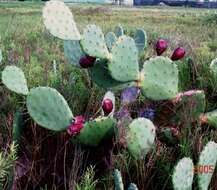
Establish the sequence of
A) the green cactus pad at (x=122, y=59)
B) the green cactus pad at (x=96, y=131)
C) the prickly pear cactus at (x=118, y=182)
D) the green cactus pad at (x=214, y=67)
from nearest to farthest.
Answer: the prickly pear cactus at (x=118, y=182)
the green cactus pad at (x=96, y=131)
the green cactus pad at (x=122, y=59)
the green cactus pad at (x=214, y=67)

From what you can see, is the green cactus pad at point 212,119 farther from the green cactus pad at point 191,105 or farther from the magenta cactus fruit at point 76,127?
the magenta cactus fruit at point 76,127

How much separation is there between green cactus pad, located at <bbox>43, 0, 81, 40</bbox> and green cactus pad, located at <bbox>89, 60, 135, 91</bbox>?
12.9 inches

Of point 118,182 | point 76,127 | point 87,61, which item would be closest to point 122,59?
point 87,61

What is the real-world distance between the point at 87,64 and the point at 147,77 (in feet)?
1.34

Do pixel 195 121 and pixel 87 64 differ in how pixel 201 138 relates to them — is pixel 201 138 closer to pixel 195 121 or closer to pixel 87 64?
pixel 195 121

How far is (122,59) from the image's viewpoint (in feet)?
10.3

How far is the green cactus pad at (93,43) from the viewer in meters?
3.05

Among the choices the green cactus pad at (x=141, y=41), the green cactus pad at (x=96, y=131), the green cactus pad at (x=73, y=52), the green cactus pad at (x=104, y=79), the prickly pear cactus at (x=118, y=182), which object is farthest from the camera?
the green cactus pad at (x=141, y=41)

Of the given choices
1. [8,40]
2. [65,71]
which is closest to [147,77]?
[65,71]

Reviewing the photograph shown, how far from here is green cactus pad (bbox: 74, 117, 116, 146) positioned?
9.80 ft

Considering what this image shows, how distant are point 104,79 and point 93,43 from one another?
0.31m

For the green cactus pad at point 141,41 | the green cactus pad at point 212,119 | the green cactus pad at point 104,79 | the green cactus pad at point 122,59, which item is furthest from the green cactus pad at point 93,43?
the green cactus pad at point 141,41

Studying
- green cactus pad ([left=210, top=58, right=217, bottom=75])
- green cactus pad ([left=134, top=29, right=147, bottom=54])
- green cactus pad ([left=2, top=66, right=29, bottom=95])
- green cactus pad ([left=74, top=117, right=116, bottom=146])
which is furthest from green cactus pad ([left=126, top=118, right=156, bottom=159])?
green cactus pad ([left=134, top=29, right=147, bottom=54])

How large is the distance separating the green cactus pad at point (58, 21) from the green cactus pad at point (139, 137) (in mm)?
588
